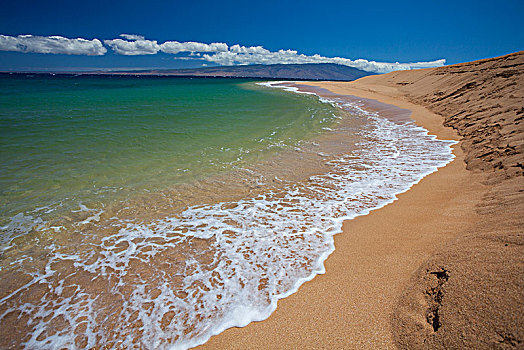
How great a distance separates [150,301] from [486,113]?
14.0 m

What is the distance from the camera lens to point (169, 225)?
16.3 ft

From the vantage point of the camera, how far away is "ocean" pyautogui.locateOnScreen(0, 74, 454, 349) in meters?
3.08

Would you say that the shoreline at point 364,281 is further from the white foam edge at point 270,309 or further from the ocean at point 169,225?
the ocean at point 169,225

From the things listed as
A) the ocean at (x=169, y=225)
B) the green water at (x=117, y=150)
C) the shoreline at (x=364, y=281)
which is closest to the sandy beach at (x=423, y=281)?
the shoreline at (x=364, y=281)

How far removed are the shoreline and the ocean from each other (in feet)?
0.76

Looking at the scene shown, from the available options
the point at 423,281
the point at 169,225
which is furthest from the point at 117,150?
the point at 423,281

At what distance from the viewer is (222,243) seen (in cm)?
441

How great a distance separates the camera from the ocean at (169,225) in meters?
3.08

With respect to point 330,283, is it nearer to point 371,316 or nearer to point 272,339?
point 371,316

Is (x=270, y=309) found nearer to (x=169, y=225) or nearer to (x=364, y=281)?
(x=364, y=281)

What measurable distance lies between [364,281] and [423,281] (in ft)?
2.14

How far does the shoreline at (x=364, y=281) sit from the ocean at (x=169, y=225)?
0.23 meters

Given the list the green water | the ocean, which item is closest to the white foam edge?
the ocean

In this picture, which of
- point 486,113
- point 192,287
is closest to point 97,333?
point 192,287
